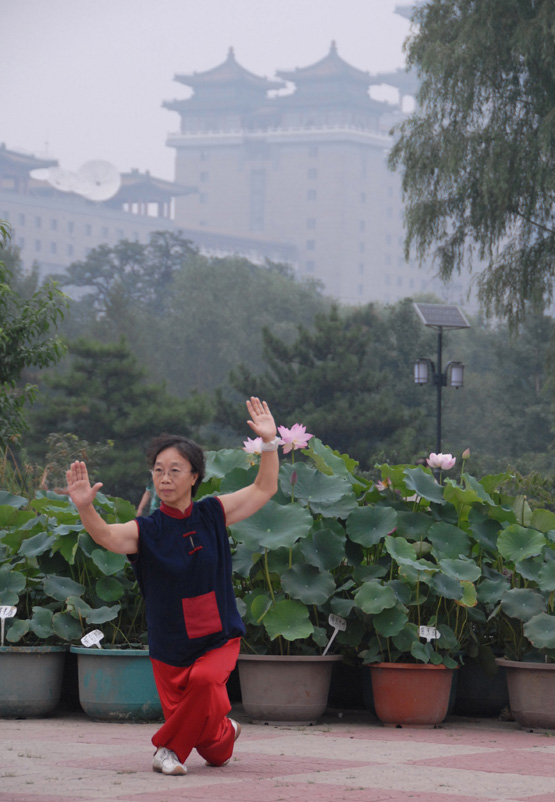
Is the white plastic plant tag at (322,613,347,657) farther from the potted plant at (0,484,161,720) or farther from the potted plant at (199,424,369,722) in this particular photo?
the potted plant at (0,484,161,720)

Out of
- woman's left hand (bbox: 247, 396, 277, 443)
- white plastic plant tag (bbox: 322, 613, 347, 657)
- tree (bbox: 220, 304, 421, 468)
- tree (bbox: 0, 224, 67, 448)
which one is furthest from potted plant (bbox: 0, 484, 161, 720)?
tree (bbox: 220, 304, 421, 468)

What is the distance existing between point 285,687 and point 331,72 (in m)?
173

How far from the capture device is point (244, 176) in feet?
548

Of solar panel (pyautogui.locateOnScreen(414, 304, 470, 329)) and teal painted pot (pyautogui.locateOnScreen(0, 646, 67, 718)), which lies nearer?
teal painted pot (pyautogui.locateOnScreen(0, 646, 67, 718))

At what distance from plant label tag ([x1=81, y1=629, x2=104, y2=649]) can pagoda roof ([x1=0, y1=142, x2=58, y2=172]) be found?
140 metres

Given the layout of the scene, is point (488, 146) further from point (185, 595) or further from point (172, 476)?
point (185, 595)

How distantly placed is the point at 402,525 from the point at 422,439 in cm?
2975

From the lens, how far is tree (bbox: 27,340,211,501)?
3428cm

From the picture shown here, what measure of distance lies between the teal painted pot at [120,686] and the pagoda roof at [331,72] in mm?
172206

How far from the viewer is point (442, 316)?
23.7 m

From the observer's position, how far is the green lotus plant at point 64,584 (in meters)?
6.38

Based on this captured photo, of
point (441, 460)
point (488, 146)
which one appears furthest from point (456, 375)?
point (441, 460)

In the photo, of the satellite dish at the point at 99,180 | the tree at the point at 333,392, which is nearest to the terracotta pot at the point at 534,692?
the tree at the point at 333,392

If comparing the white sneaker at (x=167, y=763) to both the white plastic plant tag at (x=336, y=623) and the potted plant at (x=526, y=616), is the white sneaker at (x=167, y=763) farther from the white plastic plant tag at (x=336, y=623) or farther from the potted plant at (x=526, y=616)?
the potted plant at (x=526, y=616)
